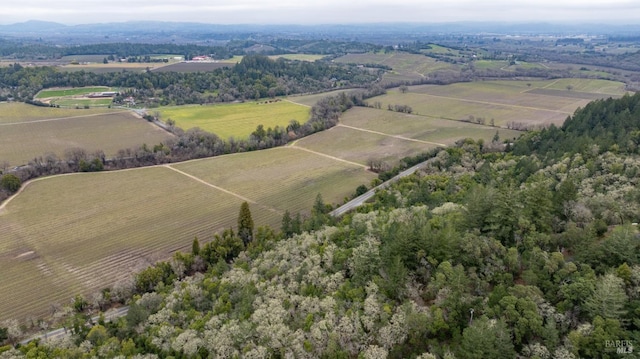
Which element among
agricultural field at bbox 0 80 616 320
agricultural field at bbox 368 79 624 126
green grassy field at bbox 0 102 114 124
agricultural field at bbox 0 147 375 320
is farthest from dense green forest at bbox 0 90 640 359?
green grassy field at bbox 0 102 114 124

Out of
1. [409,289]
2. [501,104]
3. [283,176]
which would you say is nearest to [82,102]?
[283,176]

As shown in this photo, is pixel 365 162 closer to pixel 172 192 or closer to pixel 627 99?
pixel 172 192

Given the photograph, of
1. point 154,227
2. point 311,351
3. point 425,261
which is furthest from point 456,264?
point 154,227

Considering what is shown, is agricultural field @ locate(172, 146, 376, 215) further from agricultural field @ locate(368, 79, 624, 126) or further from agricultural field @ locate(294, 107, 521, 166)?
agricultural field @ locate(368, 79, 624, 126)

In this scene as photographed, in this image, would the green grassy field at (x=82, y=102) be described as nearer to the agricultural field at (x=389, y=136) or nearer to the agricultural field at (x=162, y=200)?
the agricultural field at (x=162, y=200)

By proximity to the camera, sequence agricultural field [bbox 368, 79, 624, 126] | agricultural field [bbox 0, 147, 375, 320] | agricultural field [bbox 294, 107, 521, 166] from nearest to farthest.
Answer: agricultural field [bbox 0, 147, 375, 320]
agricultural field [bbox 294, 107, 521, 166]
agricultural field [bbox 368, 79, 624, 126]

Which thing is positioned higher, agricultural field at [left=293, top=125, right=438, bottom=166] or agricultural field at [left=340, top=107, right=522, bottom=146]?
agricultural field at [left=340, top=107, right=522, bottom=146]

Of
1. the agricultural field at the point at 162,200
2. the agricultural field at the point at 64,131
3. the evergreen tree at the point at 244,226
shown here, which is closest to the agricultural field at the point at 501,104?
the agricultural field at the point at 162,200

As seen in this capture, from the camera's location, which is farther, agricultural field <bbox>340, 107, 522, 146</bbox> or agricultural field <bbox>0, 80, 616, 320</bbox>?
agricultural field <bbox>340, 107, 522, 146</bbox>
